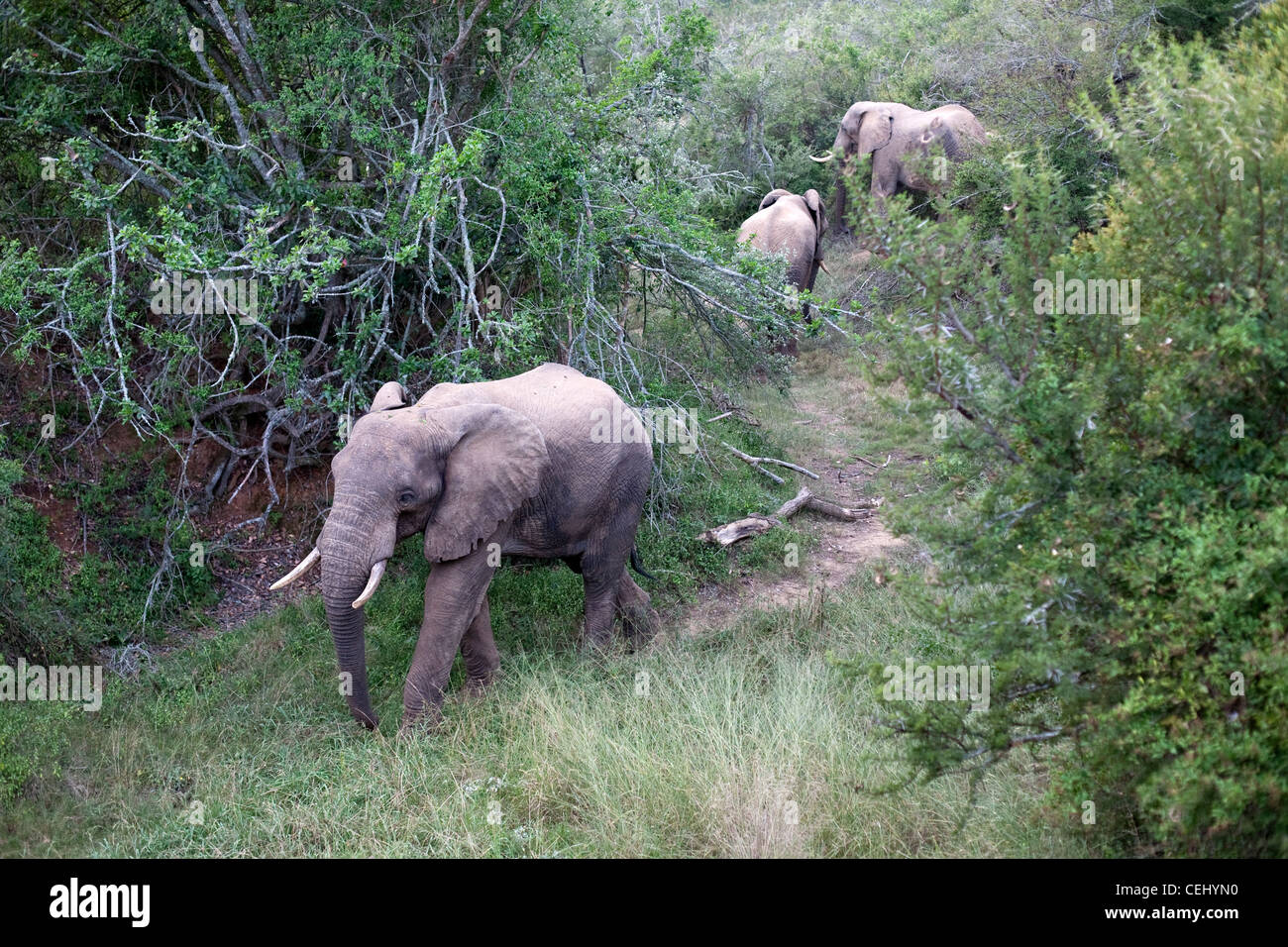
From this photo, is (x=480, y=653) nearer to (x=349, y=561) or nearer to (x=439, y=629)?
(x=439, y=629)

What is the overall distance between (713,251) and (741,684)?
3987mm

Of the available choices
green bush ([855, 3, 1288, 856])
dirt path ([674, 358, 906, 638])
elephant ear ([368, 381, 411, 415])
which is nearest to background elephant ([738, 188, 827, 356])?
dirt path ([674, 358, 906, 638])

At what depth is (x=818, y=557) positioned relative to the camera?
9.27 meters

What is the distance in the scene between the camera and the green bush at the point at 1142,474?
3.71 m

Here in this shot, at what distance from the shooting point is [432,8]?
337 inches

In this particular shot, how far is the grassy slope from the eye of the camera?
4.95 metres

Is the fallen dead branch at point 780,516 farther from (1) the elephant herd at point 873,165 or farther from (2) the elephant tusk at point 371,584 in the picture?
(1) the elephant herd at point 873,165

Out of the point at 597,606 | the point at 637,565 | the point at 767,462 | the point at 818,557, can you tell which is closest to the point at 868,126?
the point at 767,462

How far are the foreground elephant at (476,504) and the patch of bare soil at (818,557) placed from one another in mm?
656

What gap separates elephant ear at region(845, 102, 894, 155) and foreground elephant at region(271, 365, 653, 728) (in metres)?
10.9

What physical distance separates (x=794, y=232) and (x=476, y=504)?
31.0ft

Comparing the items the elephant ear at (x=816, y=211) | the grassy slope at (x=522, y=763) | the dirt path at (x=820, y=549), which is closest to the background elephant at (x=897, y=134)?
the elephant ear at (x=816, y=211)

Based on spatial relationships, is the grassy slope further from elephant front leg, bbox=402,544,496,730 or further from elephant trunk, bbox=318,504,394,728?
elephant trunk, bbox=318,504,394,728

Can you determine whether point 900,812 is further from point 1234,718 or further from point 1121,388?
point 1121,388
